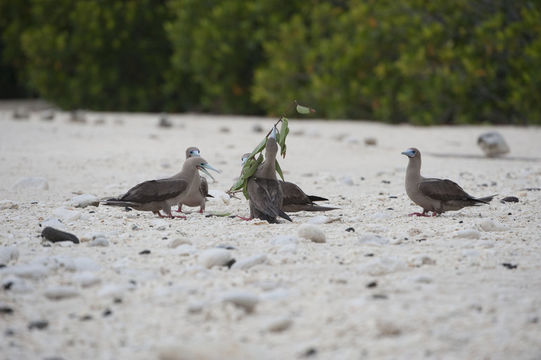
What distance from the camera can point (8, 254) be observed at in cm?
408

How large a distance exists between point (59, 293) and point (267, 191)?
83.7 inches

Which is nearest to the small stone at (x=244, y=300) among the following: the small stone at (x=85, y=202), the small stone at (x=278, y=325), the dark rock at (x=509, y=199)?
the small stone at (x=278, y=325)

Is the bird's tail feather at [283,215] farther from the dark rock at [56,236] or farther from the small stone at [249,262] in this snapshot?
the dark rock at [56,236]

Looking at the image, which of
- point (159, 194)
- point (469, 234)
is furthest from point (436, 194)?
point (159, 194)

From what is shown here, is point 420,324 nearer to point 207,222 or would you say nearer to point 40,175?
point 207,222

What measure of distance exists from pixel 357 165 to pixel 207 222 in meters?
4.22

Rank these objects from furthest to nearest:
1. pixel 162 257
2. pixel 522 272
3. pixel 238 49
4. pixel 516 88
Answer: pixel 238 49, pixel 516 88, pixel 162 257, pixel 522 272

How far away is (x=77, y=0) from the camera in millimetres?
19891

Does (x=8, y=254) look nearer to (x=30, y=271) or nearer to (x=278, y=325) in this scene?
(x=30, y=271)

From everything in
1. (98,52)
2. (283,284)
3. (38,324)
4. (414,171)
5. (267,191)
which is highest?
(98,52)

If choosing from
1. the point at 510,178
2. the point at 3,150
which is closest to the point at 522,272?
the point at 510,178

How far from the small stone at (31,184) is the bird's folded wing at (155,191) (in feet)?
5.98

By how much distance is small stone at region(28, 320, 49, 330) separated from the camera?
3.18m

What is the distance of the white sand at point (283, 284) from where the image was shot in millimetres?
2994
